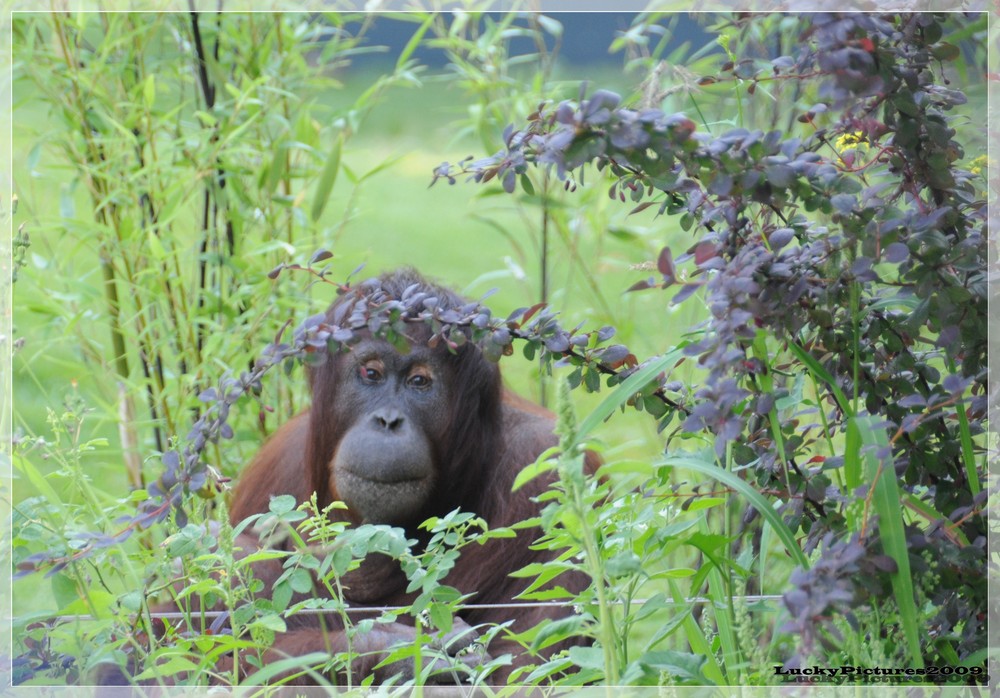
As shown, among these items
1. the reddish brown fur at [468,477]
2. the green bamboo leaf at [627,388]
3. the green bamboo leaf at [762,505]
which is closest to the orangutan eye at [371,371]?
the reddish brown fur at [468,477]

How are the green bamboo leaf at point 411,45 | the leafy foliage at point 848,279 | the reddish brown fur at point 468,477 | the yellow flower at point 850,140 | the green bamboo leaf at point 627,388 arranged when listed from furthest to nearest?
1. the green bamboo leaf at point 411,45
2. the reddish brown fur at point 468,477
3. the yellow flower at point 850,140
4. the green bamboo leaf at point 627,388
5. the leafy foliage at point 848,279

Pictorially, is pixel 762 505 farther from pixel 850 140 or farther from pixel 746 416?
pixel 850 140

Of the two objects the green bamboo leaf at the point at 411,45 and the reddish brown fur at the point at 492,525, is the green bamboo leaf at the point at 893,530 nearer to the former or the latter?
the reddish brown fur at the point at 492,525

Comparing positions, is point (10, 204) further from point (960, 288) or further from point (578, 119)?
point (960, 288)

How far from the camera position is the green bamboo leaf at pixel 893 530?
1.39 m

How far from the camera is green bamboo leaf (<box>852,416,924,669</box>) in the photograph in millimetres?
1389

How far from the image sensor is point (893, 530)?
4.63ft

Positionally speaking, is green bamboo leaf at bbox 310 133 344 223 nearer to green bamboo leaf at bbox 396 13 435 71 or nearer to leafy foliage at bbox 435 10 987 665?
green bamboo leaf at bbox 396 13 435 71

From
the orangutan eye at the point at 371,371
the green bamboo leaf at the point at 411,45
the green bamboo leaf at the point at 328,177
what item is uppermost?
the green bamboo leaf at the point at 411,45

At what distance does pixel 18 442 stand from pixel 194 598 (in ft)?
2.77

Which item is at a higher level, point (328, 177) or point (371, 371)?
point (328, 177)

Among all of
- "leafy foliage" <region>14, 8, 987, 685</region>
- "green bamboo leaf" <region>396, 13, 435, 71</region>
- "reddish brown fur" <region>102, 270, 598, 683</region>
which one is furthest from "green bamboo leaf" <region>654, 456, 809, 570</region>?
"green bamboo leaf" <region>396, 13, 435, 71</region>

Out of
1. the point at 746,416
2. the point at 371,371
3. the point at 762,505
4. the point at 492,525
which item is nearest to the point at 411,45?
the point at 371,371

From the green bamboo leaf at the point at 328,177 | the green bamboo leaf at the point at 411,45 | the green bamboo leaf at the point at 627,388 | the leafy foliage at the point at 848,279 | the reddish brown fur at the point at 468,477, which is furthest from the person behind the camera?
the green bamboo leaf at the point at 328,177
